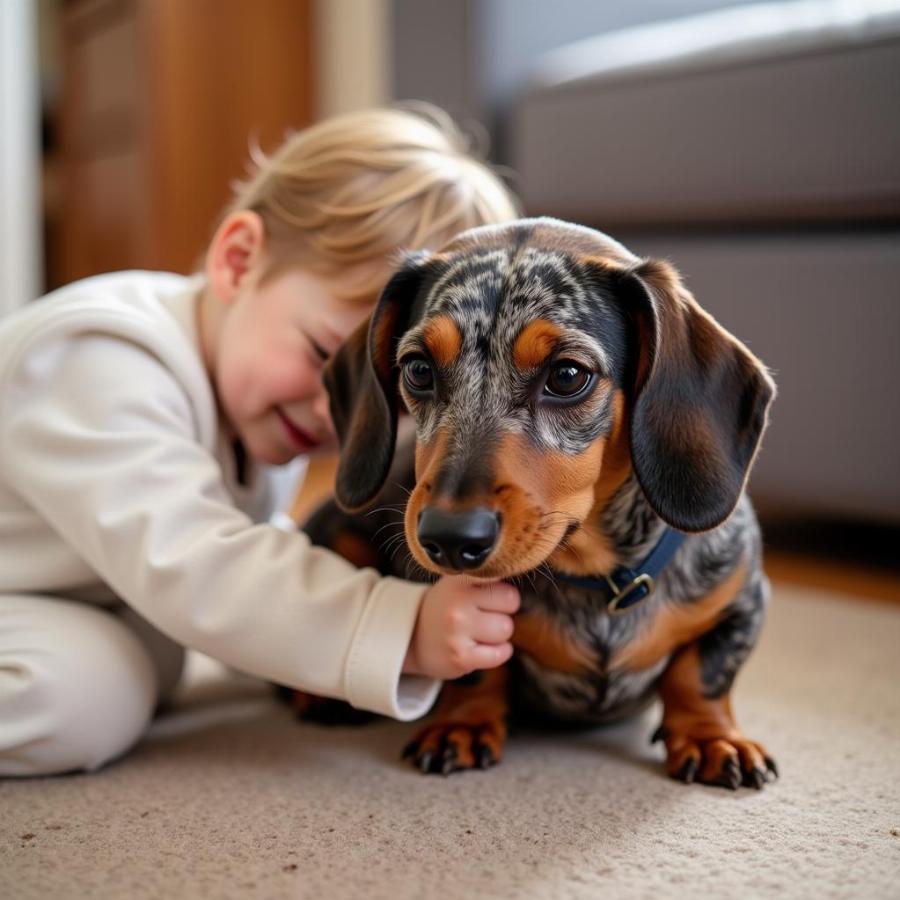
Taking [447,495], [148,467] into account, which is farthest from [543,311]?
[148,467]

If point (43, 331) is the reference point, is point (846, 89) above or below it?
above

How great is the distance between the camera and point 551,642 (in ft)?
4.03

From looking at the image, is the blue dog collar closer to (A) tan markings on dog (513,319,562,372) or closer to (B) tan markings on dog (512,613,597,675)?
(B) tan markings on dog (512,613,597,675)

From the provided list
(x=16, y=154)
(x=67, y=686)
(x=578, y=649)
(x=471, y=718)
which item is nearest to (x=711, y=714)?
(x=578, y=649)

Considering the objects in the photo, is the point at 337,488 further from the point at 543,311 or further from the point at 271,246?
the point at 271,246

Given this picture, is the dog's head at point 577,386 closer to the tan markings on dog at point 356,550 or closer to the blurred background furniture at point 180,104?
the tan markings on dog at point 356,550

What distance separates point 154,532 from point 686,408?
59cm

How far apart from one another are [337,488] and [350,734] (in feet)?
1.08

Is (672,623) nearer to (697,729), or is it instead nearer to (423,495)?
(697,729)

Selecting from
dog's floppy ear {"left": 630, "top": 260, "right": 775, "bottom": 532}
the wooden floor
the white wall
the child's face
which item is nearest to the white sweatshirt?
the child's face

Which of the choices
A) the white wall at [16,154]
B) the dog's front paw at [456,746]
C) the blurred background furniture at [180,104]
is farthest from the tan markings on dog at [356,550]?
the white wall at [16,154]

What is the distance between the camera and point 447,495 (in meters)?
0.97

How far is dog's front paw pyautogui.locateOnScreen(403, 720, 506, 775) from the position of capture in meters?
1.22

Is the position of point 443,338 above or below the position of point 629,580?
above
